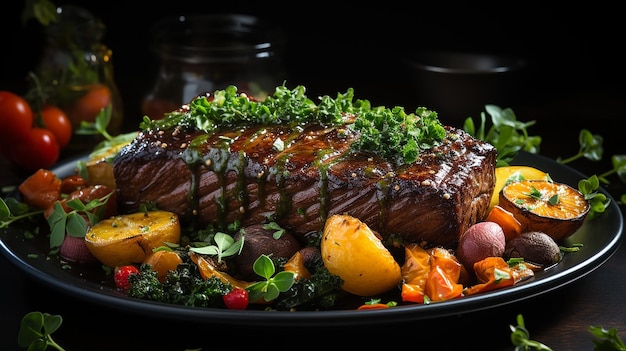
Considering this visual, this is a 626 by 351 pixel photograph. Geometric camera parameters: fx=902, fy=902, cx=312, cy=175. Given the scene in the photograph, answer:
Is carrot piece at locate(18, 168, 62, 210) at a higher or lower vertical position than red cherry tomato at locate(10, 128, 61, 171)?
higher

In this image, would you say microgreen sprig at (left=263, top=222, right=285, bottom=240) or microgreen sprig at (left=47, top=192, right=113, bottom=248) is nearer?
microgreen sprig at (left=263, top=222, right=285, bottom=240)

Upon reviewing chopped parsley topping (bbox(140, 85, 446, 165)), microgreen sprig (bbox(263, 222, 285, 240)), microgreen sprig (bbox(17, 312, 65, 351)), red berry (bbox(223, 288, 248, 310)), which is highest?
chopped parsley topping (bbox(140, 85, 446, 165))

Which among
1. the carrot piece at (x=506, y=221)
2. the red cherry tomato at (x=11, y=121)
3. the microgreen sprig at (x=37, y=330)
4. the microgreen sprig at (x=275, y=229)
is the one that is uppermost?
the carrot piece at (x=506, y=221)

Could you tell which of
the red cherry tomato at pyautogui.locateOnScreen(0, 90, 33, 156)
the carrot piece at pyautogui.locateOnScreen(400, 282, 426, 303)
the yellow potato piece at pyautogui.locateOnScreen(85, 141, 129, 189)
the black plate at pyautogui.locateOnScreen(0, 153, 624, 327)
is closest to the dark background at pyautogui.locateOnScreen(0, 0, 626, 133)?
the red cherry tomato at pyautogui.locateOnScreen(0, 90, 33, 156)

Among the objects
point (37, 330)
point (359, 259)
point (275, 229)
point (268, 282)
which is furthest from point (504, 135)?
point (37, 330)

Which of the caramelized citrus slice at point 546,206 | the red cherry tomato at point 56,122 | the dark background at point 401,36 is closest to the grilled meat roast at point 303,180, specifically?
the caramelized citrus slice at point 546,206

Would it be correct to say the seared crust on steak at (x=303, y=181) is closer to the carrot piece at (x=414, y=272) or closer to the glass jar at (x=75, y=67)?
the carrot piece at (x=414, y=272)

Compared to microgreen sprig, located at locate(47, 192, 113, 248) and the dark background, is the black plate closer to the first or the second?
microgreen sprig, located at locate(47, 192, 113, 248)

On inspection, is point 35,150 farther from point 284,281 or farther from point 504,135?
point 504,135
